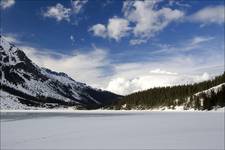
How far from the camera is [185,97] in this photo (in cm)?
16488

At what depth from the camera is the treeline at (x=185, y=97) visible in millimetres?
138712

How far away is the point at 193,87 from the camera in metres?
173

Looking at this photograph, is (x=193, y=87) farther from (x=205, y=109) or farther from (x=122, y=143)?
(x=122, y=143)

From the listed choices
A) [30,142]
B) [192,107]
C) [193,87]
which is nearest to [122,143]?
[30,142]

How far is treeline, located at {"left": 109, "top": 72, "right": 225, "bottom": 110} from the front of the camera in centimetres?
13871

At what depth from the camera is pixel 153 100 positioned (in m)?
187

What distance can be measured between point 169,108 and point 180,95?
1210 cm

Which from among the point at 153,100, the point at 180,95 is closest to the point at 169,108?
the point at 180,95

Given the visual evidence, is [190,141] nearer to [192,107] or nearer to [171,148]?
[171,148]

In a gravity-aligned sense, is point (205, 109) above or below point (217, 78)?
below

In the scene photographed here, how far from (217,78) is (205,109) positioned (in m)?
42.8

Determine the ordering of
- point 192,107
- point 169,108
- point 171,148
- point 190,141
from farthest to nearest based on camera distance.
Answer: point 169,108 → point 192,107 → point 190,141 → point 171,148

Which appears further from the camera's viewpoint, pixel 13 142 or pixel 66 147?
pixel 13 142

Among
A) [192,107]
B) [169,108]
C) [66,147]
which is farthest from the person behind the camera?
[169,108]
